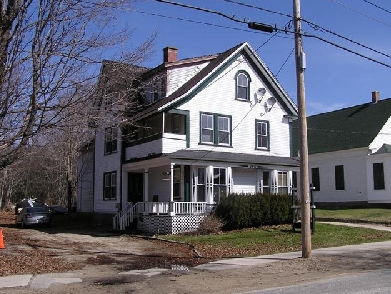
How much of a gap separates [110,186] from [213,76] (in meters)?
9.60

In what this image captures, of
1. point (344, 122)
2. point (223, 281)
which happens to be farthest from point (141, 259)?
point (344, 122)

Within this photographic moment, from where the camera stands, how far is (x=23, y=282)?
36.4 ft

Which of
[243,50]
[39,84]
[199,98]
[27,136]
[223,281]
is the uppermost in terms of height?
[243,50]

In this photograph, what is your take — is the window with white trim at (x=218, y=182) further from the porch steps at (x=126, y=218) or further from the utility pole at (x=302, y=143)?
the utility pole at (x=302, y=143)

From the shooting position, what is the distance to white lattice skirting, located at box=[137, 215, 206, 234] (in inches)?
918

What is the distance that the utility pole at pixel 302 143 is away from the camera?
47.3 feet

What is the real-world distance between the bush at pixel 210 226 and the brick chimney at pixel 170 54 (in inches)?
430

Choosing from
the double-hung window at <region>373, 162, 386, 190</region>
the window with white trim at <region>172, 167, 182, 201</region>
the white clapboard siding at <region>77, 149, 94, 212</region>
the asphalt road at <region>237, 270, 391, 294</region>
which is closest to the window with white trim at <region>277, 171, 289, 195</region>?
the window with white trim at <region>172, 167, 182, 201</region>

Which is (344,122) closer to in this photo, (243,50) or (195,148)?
(243,50)

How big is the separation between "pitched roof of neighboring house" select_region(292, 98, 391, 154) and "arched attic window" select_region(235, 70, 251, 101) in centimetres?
1029

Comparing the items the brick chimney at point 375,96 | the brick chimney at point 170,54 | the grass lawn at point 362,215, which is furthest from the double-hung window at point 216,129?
the brick chimney at point 375,96

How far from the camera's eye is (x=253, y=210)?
76.6 feet

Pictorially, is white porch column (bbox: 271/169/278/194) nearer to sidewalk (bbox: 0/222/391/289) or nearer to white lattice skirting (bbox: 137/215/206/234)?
white lattice skirting (bbox: 137/215/206/234)

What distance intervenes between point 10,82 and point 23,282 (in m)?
4.87
